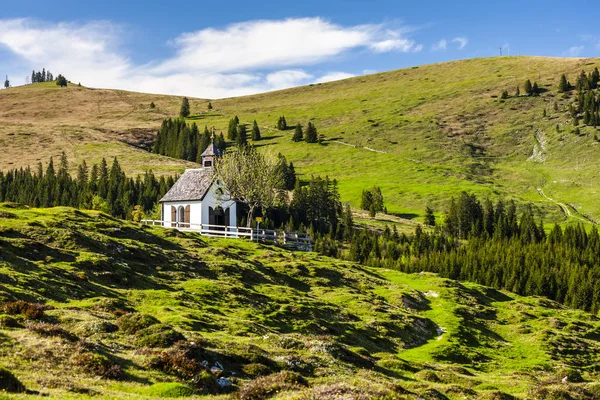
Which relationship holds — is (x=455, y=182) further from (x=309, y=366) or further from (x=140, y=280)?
(x=309, y=366)

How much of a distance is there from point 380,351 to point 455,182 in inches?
5932

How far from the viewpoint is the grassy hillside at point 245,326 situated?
21.2m

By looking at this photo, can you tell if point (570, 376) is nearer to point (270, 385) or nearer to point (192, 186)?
point (270, 385)

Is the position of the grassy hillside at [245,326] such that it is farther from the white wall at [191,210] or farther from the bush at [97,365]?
the white wall at [191,210]

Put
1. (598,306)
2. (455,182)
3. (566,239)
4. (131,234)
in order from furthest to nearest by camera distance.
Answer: (455,182) < (566,239) < (598,306) < (131,234)

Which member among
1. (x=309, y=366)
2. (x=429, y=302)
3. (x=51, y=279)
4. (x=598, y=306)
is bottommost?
(x=598, y=306)

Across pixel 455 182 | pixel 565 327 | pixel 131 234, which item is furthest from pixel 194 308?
pixel 455 182

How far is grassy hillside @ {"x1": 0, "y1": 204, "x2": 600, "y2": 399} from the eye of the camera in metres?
21.2

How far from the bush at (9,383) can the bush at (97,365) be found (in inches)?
143

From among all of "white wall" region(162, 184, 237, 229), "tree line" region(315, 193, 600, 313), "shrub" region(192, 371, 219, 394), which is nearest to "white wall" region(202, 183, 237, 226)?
"white wall" region(162, 184, 237, 229)

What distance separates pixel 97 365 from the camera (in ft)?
67.3

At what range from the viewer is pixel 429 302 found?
6731cm

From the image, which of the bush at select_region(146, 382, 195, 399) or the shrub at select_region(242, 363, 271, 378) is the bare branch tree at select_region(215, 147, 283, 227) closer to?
the shrub at select_region(242, 363, 271, 378)

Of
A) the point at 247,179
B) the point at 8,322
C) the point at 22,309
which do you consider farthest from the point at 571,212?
the point at 8,322
